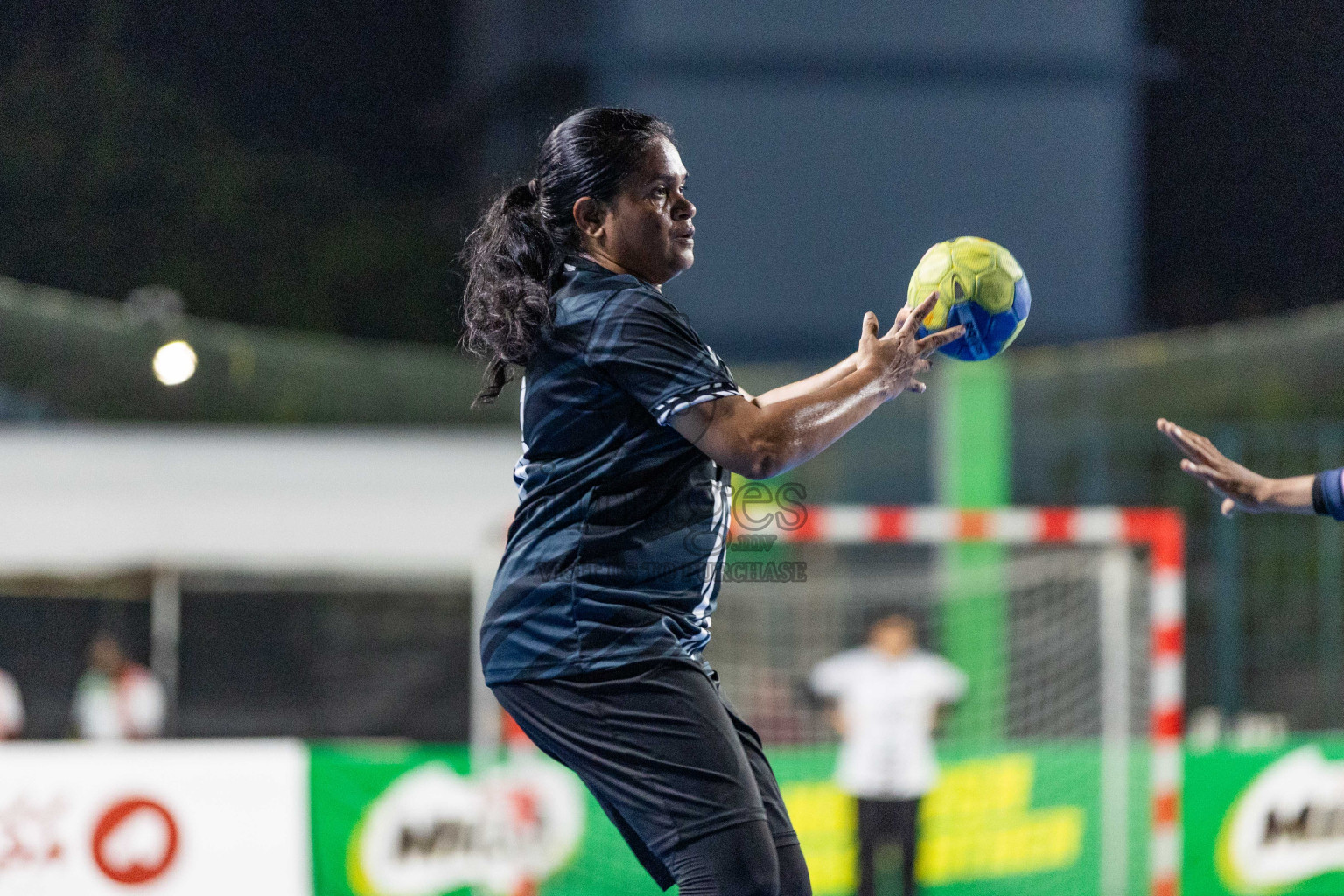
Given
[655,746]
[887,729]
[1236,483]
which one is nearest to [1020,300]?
[1236,483]

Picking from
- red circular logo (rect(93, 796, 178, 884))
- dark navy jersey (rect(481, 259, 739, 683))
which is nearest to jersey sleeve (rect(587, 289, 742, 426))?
dark navy jersey (rect(481, 259, 739, 683))

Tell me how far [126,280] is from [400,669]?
8.92 meters

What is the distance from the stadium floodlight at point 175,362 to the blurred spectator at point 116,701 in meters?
1.91

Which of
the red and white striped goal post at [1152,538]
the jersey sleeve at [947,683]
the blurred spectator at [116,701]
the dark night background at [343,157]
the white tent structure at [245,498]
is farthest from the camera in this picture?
the dark night background at [343,157]

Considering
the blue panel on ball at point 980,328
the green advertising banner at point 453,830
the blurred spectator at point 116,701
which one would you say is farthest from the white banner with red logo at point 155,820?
the blue panel on ball at point 980,328

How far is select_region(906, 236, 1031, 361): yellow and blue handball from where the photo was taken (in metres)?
3.22

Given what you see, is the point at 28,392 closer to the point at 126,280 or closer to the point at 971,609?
the point at 971,609

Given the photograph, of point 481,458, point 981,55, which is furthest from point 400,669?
point 981,55

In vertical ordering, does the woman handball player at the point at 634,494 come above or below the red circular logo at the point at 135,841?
above

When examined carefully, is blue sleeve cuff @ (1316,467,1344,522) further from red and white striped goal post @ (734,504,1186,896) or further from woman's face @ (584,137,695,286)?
red and white striped goal post @ (734,504,1186,896)

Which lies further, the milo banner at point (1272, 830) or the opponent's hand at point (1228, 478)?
the milo banner at point (1272, 830)

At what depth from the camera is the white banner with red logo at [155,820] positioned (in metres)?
6.80

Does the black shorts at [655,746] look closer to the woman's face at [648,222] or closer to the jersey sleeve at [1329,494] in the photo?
the woman's face at [648,222]

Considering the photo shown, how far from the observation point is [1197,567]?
12.0 metres
